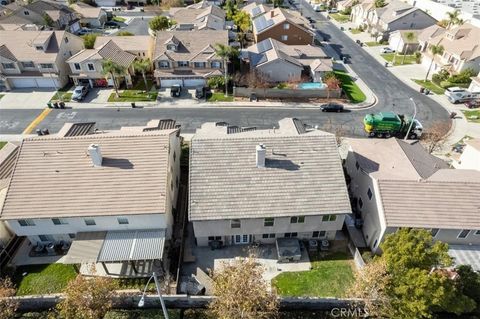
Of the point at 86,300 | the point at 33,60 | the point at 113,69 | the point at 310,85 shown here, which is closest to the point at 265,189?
the point at 86,300

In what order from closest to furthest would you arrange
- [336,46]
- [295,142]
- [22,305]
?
[22,305], [295,142], [336,46]

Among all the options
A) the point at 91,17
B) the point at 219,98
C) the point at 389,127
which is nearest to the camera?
the point at 389,127

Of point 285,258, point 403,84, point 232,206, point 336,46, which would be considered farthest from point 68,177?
point 336,46

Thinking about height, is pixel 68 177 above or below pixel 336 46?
above

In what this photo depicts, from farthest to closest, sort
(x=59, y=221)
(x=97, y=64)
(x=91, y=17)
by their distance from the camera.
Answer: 1. (x=91, y=17)
2. (x=97, y=64)
3. (x=59, y=221)

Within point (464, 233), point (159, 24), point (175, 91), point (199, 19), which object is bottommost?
point (175, 91)

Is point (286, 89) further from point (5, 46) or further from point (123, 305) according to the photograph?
point (5, 46)

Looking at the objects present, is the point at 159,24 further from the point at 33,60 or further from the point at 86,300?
the point at 86,300
